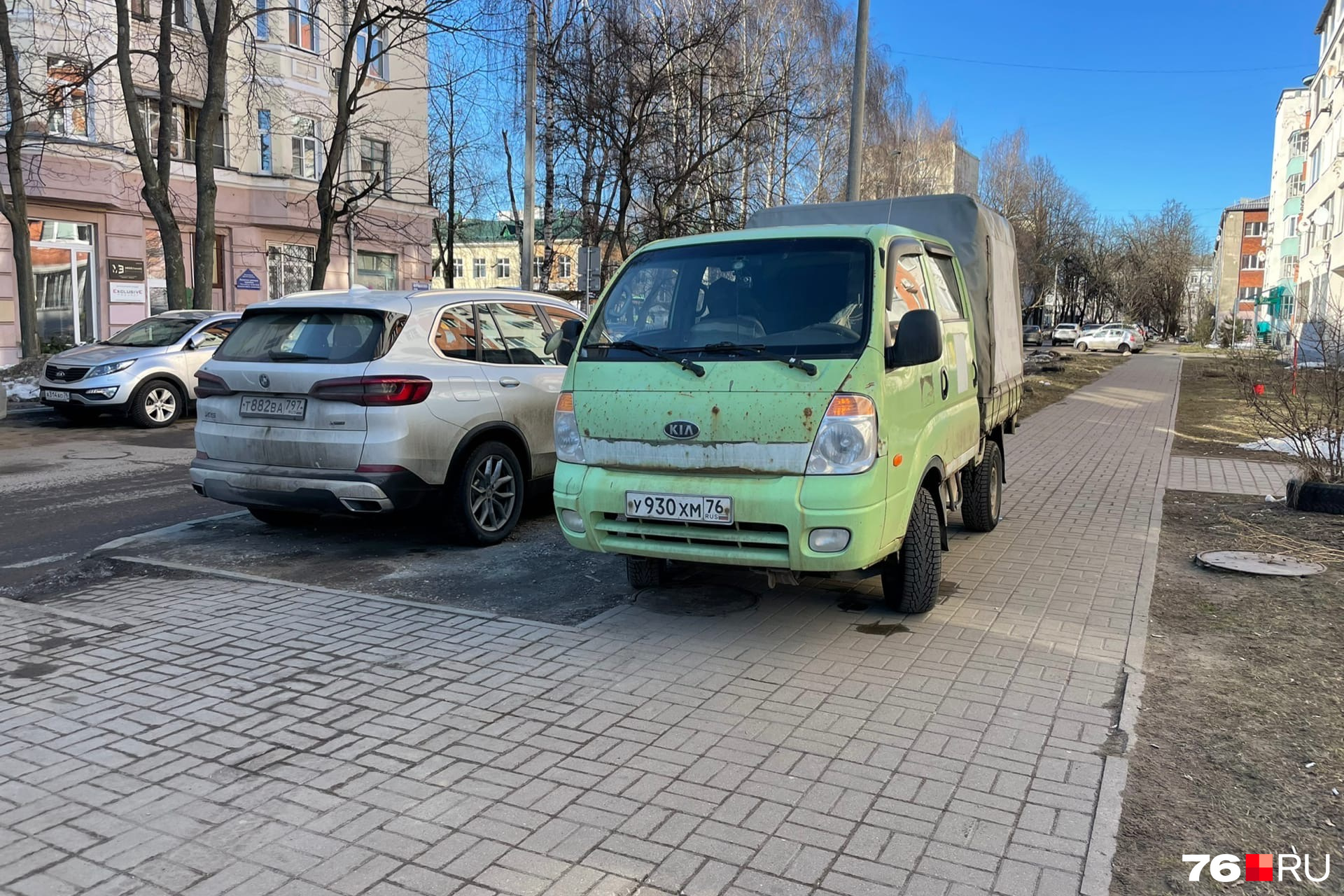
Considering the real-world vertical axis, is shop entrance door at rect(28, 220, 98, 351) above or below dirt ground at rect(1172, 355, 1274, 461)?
above

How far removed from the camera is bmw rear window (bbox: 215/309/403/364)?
21.4 feet

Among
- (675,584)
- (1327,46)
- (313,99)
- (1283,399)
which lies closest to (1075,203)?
(1327,46)

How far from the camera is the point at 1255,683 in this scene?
4.59 metres

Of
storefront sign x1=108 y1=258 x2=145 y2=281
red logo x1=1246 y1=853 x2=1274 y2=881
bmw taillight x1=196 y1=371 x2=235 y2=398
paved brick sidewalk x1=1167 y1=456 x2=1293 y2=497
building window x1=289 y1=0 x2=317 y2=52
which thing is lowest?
red logo x1=1246 y1=853 x2=1274 y2=881

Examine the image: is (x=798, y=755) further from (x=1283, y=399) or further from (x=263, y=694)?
(x=1283, y=399)

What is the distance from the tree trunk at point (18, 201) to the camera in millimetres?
18797

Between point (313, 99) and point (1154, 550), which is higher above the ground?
point (313, 99)

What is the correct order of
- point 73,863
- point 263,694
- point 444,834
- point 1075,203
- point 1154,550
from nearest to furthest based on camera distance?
1. point 73,863
2. point 444,834
3. point 263,694
4. point 1154,550
5. point 1075,203

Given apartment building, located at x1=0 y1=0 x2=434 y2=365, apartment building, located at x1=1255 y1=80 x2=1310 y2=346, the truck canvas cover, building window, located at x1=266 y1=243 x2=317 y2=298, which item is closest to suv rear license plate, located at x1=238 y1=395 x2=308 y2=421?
the truck canvas cover

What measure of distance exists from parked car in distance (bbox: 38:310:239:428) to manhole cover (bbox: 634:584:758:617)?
406 inches

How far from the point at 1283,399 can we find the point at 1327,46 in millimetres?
51618

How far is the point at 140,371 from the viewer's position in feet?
46.8

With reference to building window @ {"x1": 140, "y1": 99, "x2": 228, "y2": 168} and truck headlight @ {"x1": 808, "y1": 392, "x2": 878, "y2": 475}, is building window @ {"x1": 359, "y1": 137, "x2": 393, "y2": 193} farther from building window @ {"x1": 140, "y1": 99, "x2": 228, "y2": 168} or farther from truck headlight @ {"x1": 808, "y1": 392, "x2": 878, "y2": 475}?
truck headlight @ {"x1": 808, "y1": 392, "x2": 878, "y2": 475}

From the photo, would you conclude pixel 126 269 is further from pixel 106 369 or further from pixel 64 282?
pixel 106 369
